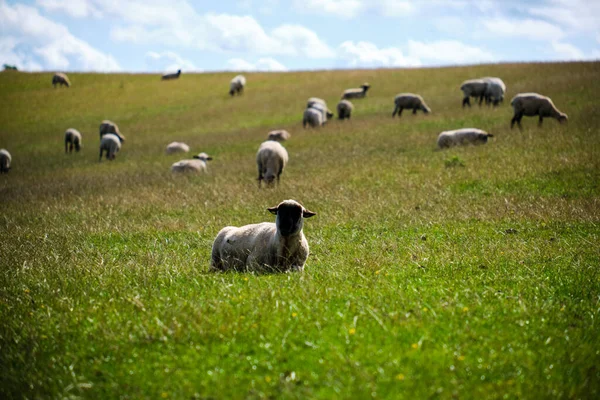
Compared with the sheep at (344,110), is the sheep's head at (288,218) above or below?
below

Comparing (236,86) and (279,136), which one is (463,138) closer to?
(279,136)

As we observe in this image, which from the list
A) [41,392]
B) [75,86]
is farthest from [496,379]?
[75,86]

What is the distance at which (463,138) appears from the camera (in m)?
22.3

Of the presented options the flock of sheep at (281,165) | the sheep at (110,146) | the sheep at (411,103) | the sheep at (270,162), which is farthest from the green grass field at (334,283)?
the sheep at (411,103)

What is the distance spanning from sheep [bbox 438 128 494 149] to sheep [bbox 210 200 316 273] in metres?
15.4

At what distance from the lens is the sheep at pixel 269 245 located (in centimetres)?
791

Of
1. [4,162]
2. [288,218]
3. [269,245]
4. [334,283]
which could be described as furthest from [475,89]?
[334,283]

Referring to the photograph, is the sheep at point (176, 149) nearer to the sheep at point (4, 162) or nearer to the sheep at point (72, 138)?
the sheep at point (72, 138)

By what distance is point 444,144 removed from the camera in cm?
2261

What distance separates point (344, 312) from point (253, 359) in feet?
4.11

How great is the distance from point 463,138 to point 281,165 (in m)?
8.46

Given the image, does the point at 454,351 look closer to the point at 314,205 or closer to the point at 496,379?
the point at 496,379

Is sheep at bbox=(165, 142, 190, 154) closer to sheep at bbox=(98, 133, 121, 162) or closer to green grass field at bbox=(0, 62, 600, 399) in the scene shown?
sheep at bbox=(98, 133, 121, 162)

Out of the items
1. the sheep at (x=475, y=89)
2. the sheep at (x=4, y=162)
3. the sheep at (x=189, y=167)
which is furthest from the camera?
the sheep at (x=475, y=89)
